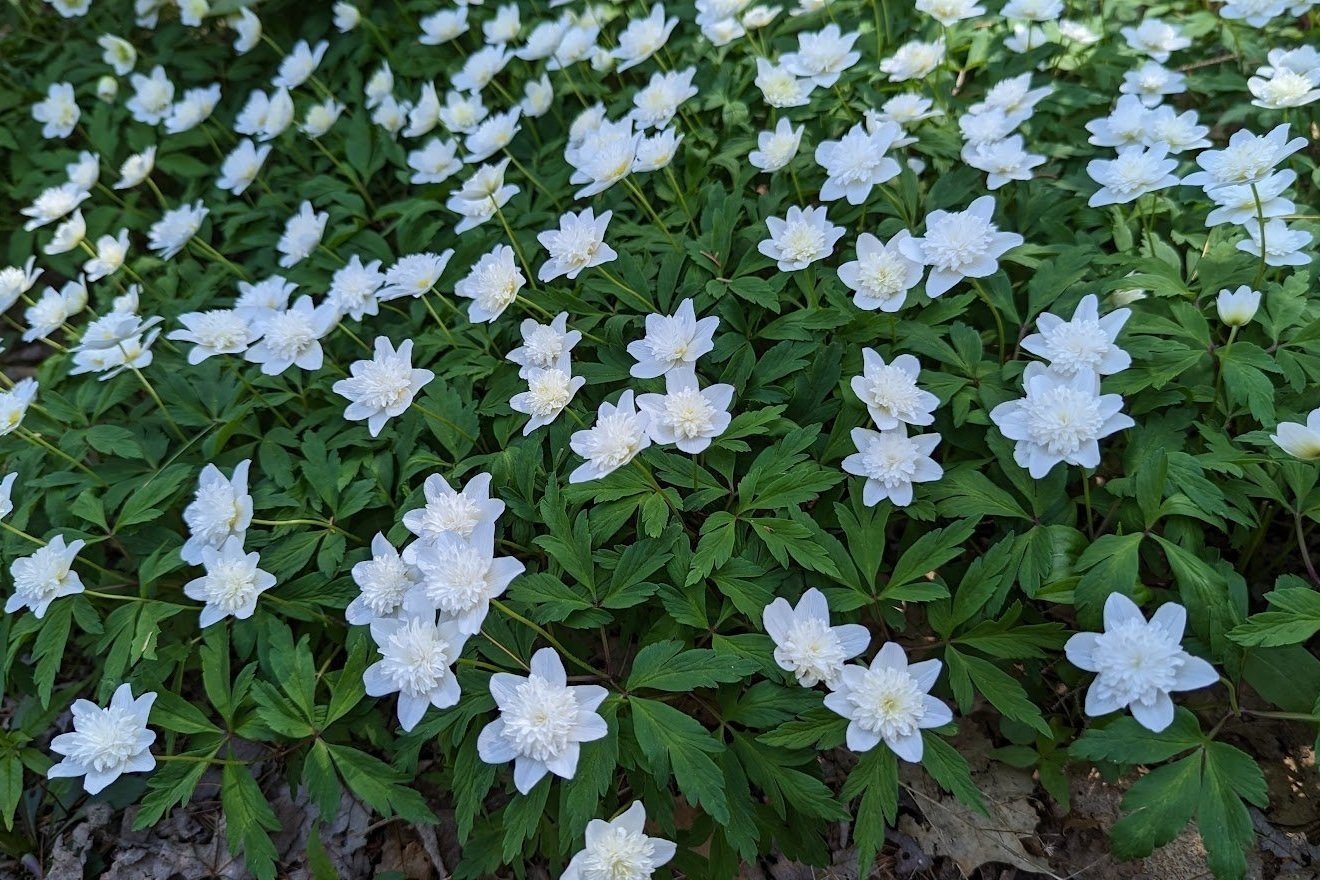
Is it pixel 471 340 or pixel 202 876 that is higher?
pixel 471 340

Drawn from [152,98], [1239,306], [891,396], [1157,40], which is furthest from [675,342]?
[152,98]

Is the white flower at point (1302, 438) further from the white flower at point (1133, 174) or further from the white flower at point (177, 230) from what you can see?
the white flower at point (177, 230)

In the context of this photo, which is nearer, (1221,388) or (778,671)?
(778,671)

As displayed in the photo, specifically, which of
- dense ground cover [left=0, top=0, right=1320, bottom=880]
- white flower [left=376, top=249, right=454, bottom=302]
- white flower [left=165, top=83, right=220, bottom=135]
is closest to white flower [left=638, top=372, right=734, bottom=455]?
dense ground cover [left=0, top=0, right=1320, bottom=880]

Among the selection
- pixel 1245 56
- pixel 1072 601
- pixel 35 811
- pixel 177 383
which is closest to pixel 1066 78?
pixel 1245 56

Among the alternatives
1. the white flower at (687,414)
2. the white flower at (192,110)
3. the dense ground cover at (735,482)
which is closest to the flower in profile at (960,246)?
the dense ground cover at (735,482)

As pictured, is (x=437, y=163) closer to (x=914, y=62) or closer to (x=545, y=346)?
(x=545, y=346)

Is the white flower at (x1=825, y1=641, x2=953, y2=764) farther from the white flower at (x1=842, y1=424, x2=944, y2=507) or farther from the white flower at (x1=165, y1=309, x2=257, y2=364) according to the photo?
the white flower at (x1=165, y1=309, x2=257, y2=364)

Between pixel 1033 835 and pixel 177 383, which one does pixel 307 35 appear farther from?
pixel 1033 835
